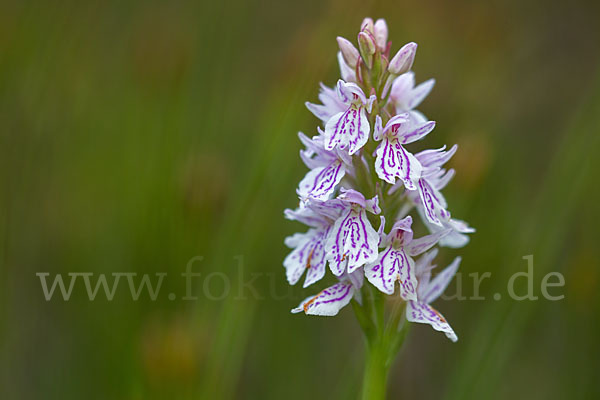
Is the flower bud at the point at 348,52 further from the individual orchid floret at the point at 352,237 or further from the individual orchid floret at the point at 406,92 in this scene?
the individual orchid floret at the point at 352,237

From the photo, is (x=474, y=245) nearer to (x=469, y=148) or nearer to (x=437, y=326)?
(x=469, y=148)

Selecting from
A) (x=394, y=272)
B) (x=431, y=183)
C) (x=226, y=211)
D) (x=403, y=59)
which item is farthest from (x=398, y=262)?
(x=226, y=211)

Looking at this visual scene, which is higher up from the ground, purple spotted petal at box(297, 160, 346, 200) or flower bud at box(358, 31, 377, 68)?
flower bud at box(358, 31, 377, 68)

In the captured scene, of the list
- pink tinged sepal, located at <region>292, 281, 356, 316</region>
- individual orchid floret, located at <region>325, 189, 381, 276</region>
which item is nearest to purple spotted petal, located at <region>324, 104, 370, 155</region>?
individual orchid floret, located at <region>325, 189, 381, 276</region>

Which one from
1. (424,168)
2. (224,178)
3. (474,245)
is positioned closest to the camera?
(424,168)

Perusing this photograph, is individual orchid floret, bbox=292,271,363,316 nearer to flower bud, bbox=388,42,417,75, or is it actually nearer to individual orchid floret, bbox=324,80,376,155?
individual orchid floret, bbox=324,80,376,155

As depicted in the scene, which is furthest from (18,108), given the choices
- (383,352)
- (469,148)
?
(383,352)
